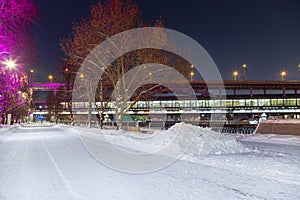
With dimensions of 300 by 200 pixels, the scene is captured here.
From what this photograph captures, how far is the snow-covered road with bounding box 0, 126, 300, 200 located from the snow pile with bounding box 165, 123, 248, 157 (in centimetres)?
162

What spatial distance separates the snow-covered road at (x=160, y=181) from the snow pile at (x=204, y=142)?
162 cm

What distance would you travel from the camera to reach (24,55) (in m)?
19.6

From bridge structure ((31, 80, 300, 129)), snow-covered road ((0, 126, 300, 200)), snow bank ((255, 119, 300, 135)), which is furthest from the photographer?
bridge structure ((31, 80, 300, 129))

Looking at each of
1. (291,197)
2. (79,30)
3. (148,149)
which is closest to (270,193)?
(291,197)

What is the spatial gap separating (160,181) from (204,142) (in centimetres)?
569

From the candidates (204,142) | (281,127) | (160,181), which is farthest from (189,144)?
(281,127)

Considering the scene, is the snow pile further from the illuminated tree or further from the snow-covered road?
the illuminated tree

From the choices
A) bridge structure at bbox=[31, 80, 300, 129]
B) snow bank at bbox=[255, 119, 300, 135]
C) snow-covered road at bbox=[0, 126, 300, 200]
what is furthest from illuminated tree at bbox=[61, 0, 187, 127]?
bridge structure at bbox=[31, 80, 300, 129]

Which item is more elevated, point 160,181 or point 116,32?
point 116,32

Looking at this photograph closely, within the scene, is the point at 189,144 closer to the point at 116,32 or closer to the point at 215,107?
the point at 116,32

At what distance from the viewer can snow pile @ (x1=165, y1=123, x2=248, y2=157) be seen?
37.7 ft

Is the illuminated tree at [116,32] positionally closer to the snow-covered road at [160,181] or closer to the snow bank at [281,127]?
the snow bank at [281,127]

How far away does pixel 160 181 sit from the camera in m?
6.89

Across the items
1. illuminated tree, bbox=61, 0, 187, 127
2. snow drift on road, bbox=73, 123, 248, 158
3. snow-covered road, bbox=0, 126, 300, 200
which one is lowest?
snow-covered road, bbox=0, 126, 300, 200
